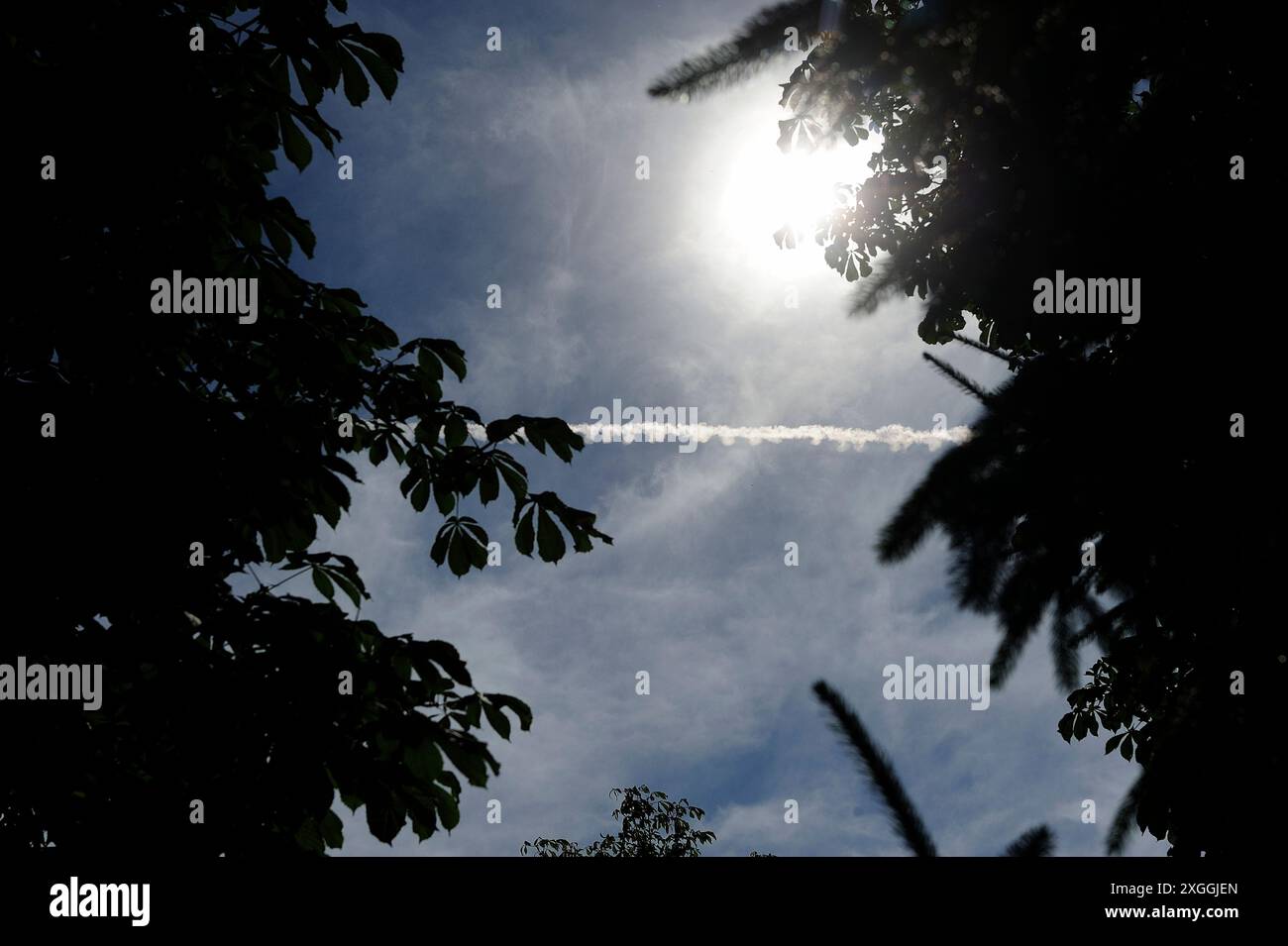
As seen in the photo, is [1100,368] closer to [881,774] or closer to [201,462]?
[881,774]

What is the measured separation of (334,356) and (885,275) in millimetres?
2830

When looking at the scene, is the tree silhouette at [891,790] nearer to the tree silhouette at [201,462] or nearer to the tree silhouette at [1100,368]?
the tree silhouette at [1100,368]

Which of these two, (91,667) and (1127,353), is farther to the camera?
(91,667)

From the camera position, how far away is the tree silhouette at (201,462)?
3197 millimetres

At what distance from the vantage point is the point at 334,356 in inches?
168

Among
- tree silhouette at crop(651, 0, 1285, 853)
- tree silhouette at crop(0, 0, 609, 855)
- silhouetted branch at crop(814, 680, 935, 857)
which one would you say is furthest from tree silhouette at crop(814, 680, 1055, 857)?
tree silhouette at crop(0, 0, 609, 855)

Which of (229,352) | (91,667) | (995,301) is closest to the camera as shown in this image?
(995,301)

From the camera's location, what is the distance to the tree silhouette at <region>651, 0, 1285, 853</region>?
1.97 m

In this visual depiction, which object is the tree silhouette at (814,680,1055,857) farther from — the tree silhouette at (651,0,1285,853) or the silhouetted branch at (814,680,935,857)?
the tree silhouette at (651,0,1285,853)

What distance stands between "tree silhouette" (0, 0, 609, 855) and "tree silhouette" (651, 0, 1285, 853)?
7.09ft
